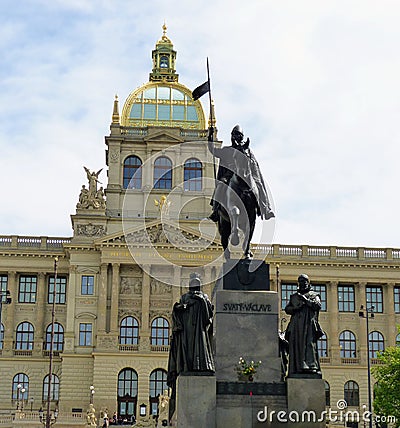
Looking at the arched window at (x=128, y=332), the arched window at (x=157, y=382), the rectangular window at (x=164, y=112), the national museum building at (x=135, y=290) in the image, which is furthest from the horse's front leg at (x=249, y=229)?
the rectangular window at (x=164, y=112)

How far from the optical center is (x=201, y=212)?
86375 millimetres

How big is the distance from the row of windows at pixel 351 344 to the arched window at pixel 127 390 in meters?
18.1

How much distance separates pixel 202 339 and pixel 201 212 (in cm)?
6773

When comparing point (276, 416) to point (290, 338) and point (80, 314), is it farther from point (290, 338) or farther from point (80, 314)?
point (80, 314)

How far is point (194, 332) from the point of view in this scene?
62.0 ft

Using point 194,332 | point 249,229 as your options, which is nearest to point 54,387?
point 249,229

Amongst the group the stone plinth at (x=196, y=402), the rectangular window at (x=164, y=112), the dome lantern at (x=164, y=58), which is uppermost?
the dome lantern at (x=164, y=58)

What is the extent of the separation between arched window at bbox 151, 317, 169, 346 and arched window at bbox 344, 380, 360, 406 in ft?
57.1

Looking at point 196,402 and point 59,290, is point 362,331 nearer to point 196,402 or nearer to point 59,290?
point 59,290

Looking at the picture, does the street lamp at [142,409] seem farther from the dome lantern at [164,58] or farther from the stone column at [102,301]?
the dome lantern at [164,58]

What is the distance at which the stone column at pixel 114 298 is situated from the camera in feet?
260

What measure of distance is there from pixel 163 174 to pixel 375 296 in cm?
2421

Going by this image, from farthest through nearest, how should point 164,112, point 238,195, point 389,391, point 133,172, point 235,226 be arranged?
point 164,112, point 133,172, point 389,391, point 238,195, point 235,226

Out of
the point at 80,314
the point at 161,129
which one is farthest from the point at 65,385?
the point at 161,129
